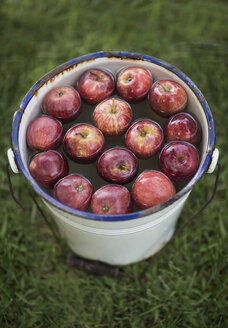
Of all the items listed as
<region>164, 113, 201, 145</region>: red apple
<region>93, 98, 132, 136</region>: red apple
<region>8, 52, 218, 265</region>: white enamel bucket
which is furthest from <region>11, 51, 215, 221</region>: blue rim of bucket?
<region>93, 98, 132, 136</region>: red apple

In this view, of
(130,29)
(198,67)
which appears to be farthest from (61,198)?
(130,29)

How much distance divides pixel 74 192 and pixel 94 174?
19cm

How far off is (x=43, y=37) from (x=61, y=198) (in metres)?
1.90

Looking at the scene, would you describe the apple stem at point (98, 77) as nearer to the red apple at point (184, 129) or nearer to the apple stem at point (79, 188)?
the red apple at point (184, 129)

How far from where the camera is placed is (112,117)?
1.69 meters

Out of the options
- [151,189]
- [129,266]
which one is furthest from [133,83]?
[129,266]

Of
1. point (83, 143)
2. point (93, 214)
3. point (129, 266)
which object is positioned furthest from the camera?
point (129, 266)

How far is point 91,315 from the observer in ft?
6.49

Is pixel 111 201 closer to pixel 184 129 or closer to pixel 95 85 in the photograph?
pixel 184 129

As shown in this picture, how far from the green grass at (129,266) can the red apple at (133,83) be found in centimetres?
60

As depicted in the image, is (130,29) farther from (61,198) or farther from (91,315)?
(91,315)

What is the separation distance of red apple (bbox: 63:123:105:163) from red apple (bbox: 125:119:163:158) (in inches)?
5.4

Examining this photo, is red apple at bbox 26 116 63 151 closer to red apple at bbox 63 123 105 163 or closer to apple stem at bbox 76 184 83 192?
red apple at bbox 63 123 105 163

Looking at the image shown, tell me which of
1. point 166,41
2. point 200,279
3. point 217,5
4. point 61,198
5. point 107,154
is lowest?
point 200,279
